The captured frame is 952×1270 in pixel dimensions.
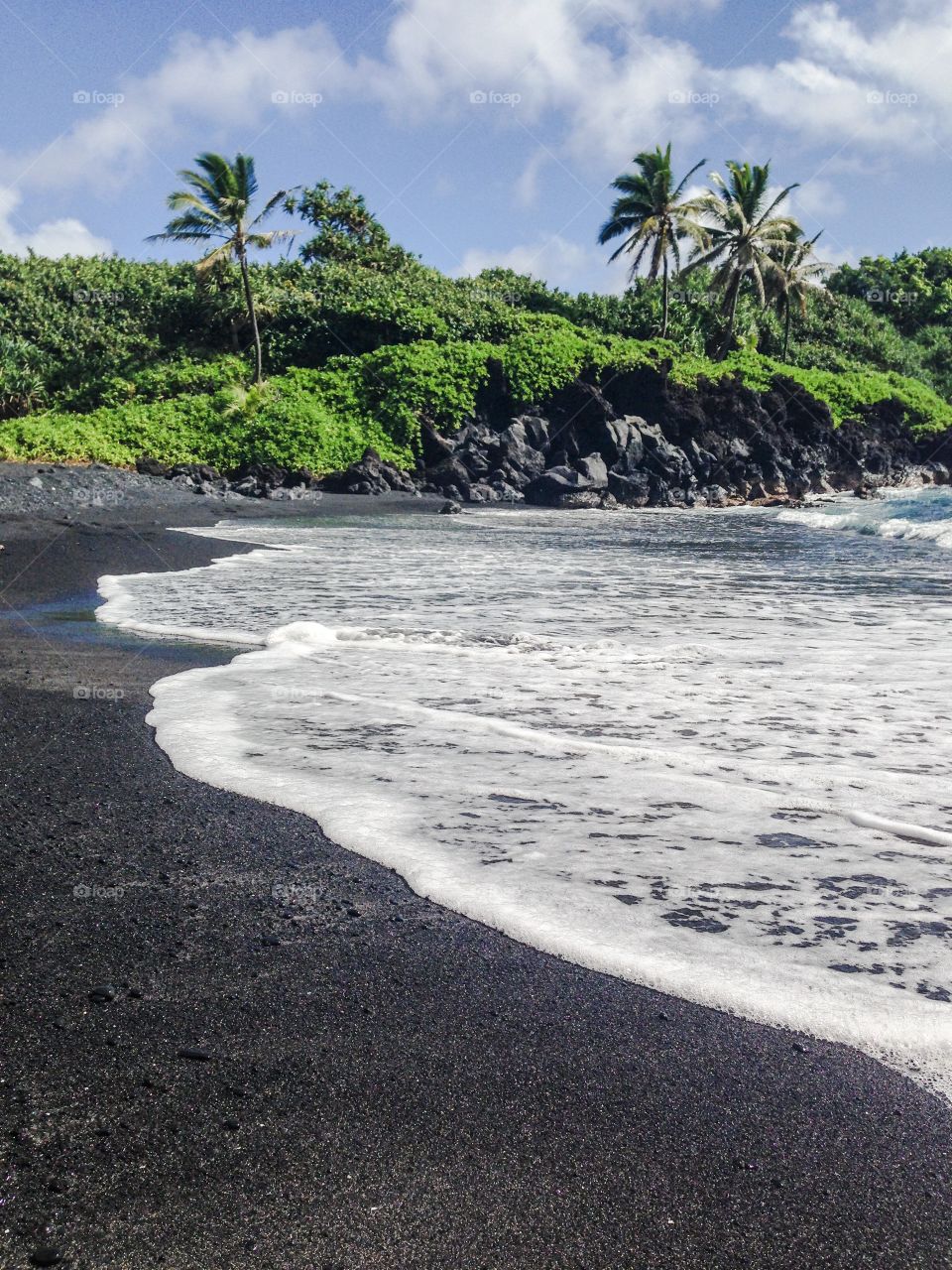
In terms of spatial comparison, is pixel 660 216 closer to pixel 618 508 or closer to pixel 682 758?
pixel 618 508

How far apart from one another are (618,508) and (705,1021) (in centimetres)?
2334

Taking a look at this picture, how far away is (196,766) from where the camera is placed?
13.1 feet

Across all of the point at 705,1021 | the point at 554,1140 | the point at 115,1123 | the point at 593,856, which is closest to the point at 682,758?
the point at 593,856

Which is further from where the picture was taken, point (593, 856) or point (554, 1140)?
point (593, 856)

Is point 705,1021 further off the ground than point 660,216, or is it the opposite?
point 660,216
